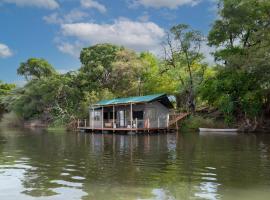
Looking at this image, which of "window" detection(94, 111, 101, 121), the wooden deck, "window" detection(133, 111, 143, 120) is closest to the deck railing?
the wooden deck

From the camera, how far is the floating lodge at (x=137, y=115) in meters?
36.2

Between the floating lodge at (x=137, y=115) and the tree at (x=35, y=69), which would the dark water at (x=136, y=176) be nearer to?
the floating lodge at (x=137, y=115)

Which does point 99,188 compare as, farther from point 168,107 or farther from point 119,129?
point 168,107

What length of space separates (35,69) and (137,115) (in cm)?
3522

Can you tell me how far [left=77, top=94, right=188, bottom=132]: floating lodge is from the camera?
36250 mm

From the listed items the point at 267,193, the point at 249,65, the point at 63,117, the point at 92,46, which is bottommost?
the point at 267,193

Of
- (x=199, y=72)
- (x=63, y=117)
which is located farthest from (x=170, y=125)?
(x=63, y=117)

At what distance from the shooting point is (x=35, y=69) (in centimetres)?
6788

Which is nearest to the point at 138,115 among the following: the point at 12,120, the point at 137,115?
the point at 137,115

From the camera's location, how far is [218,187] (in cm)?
1009

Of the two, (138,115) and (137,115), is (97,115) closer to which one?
(137,115)

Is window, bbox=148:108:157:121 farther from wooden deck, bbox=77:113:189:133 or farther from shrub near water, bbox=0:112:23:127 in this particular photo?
shrub near water, bbox=0:112:23:127

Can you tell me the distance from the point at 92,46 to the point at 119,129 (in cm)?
2036

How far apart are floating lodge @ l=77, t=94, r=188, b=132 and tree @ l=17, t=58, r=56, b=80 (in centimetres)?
2820
